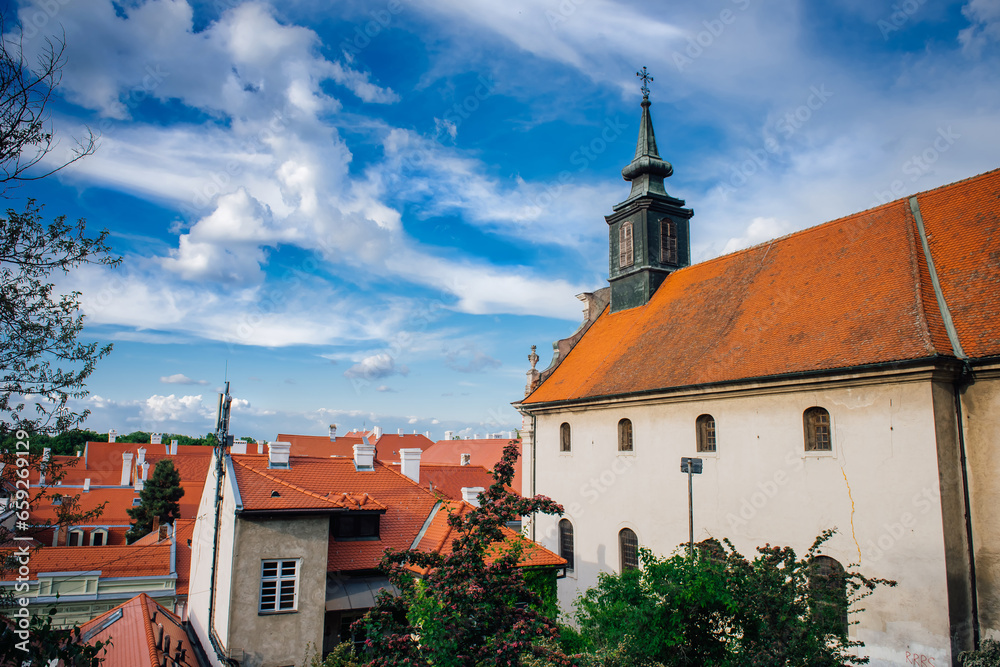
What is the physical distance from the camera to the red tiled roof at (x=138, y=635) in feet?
46.7

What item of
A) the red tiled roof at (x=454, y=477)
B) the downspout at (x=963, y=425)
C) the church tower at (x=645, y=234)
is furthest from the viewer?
the red tiled roof at (x=454, y=477)

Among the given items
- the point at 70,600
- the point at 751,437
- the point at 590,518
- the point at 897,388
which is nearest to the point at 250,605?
the point at 590,518

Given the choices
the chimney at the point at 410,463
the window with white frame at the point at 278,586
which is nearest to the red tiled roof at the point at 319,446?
the chimney at the point at 410,463

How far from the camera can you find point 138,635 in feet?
51.4

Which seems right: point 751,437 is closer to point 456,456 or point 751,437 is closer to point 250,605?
point 250,605

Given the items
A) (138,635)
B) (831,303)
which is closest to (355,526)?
(138,635)

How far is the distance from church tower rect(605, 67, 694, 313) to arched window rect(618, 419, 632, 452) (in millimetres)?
6304

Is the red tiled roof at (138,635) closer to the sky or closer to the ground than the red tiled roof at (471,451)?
closer to the ground

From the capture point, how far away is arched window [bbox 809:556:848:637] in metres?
9.74

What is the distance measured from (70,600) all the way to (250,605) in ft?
55.6

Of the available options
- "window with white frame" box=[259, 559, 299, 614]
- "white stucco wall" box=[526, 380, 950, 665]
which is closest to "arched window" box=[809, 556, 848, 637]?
"white stucco wall" box=[526, 380, 950, 665]

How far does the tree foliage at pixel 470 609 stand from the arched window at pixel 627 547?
12.3m

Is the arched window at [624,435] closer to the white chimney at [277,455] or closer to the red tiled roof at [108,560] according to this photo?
the white chimney at [277,455]

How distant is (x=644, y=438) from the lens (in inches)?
768
